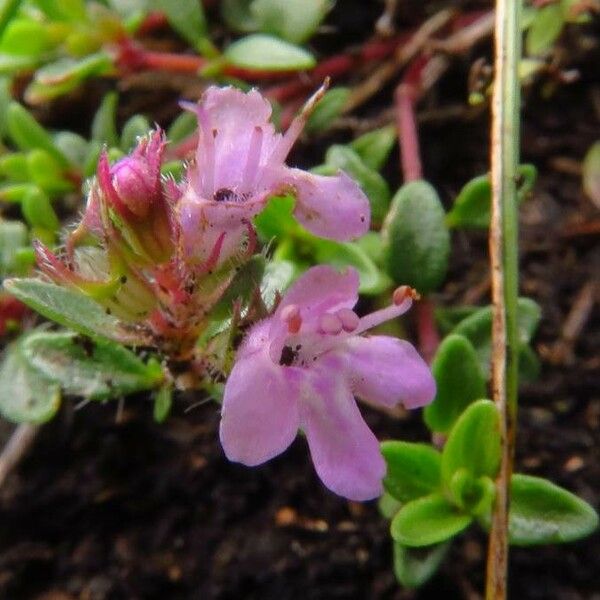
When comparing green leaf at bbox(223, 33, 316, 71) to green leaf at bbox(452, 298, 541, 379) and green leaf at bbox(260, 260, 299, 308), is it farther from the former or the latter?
green leaf at bbox(452, 298, 541, 379)

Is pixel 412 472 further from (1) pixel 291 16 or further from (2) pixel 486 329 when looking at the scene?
(1) pixel 291 16

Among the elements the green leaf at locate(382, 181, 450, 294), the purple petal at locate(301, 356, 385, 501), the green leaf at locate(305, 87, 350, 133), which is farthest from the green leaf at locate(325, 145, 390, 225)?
the purple petal at locate(301, 356, 385, 501)

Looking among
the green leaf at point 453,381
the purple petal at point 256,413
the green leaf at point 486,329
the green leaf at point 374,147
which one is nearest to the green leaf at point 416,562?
the green leaf at point 453,381

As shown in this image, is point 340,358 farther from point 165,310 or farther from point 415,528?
point 415,528

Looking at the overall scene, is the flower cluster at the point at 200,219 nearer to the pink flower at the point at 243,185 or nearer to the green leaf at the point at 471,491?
the pink flower at the point at 243,185

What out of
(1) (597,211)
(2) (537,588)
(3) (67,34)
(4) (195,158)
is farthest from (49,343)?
(1) (597,211)

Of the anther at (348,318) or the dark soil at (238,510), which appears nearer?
the anther at (348,318)
